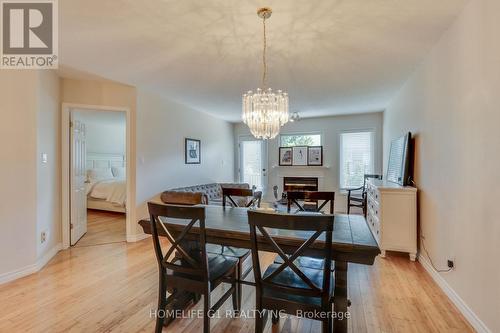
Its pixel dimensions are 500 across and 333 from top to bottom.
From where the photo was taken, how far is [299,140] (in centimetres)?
651

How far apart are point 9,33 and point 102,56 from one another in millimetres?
763

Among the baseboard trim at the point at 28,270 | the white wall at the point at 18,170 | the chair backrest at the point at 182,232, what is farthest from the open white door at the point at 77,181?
the chair backrest at the point at 182,232

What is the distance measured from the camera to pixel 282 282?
1543 millimetres

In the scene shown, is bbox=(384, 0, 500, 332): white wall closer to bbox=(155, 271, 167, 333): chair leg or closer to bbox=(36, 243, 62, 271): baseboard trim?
bbox=(155, 271, 167, 333): chair leg

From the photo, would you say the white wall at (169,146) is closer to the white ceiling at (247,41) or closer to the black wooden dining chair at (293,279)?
the white ceiling at (247,41)

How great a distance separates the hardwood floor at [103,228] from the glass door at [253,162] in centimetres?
335

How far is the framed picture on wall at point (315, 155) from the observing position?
628 centimetres

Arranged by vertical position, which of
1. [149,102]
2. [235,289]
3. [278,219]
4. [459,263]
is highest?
[149,102]

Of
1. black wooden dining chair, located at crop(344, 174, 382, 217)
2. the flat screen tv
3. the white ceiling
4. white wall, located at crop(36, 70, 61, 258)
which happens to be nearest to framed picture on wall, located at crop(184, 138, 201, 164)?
the white ceiling

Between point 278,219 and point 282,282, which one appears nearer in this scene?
point 278,219

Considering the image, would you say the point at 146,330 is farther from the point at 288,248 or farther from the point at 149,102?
the point at 149,102

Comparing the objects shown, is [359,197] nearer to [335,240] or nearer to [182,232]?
[335,240]

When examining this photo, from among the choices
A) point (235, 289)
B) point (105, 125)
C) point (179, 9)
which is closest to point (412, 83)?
point (179, 9)

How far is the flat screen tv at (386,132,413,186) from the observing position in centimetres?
329
